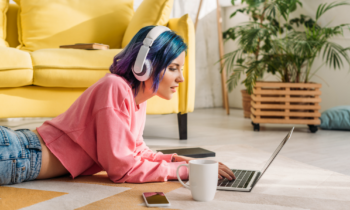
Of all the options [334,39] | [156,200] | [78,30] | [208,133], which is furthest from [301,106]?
[156,200]

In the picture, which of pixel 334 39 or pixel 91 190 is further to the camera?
pixel 334 39

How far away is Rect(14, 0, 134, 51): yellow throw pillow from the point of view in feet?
7.43

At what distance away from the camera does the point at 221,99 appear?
4043 mm

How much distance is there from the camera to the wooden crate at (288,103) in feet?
7.54

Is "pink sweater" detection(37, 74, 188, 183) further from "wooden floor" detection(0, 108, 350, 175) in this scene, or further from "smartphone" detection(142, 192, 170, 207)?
"wooden floor" detection(0, 108, 350, 175)

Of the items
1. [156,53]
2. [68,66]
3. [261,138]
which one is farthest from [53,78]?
[261,138]

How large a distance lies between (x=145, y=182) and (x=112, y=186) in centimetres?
10

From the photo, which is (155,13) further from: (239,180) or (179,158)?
(239,180)

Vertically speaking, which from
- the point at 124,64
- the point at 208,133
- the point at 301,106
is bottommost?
the point at 208,133

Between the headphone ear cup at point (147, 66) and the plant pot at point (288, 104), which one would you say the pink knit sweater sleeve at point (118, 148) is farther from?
the plant pot at point (288, 104)

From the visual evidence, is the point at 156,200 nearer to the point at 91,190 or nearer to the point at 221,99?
the point at 91,190

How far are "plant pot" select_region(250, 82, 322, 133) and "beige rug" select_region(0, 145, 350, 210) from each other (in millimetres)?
1144

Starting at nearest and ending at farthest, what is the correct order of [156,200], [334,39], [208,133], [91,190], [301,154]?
[156,200]
[91,190]
[301,154]
[208,133]
[334,39]

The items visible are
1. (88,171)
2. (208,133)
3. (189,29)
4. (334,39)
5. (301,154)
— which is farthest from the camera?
(334,39)
